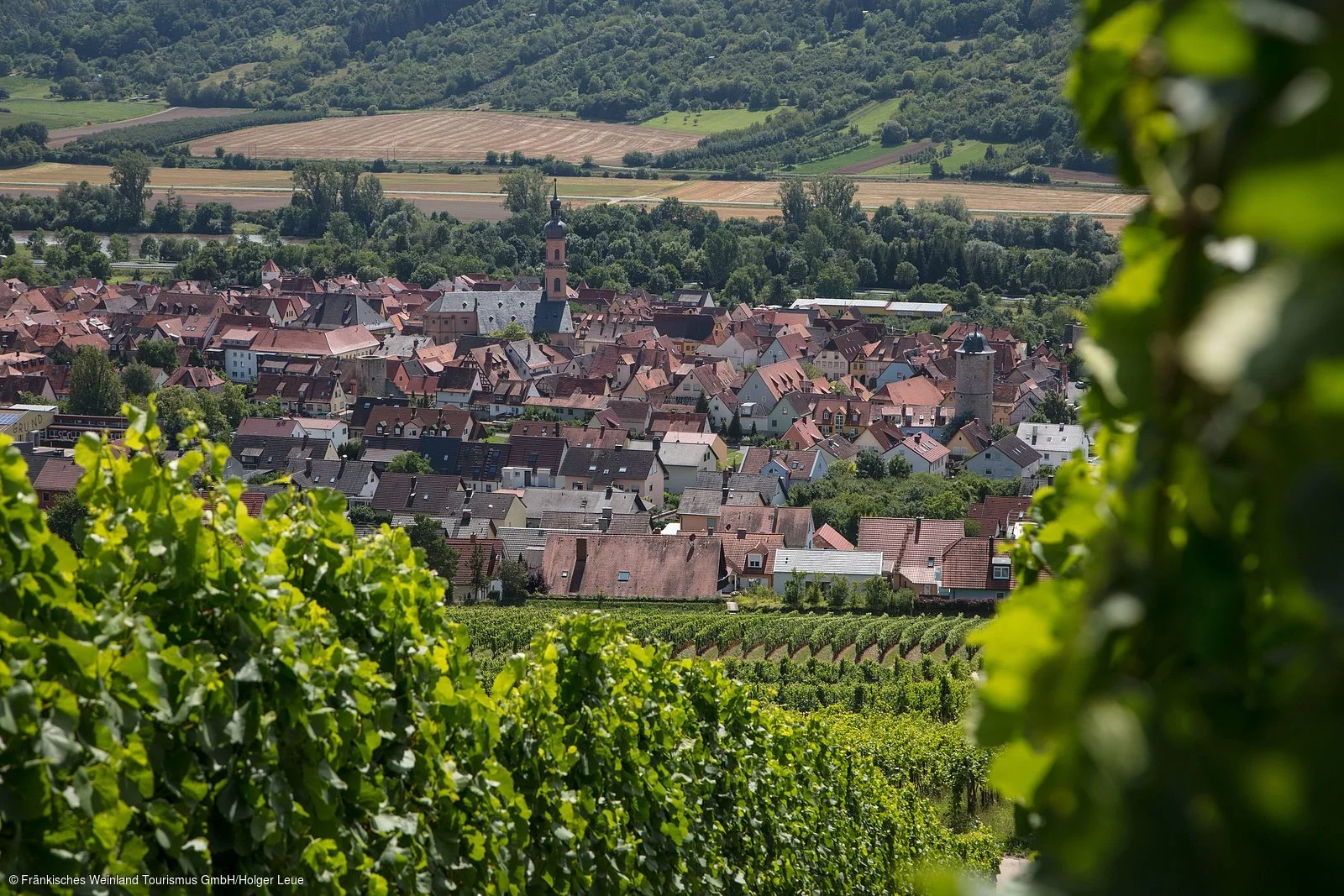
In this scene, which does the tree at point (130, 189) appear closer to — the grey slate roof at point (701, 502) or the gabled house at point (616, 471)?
the gabled house at point (616, 471)

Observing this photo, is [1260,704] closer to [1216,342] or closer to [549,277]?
[1216,342]

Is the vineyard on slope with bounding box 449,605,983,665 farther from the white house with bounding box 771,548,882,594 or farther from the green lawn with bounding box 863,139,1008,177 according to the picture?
the green lawn with bounding box 863,139,1008,177

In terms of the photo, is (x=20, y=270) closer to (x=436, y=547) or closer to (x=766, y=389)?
(x=766, y=389)

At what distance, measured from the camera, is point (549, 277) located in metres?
98.1

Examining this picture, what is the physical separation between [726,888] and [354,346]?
273 feet

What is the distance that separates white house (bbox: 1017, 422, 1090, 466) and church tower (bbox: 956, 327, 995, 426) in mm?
2978

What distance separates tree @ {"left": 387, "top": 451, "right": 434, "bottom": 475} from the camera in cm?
6181

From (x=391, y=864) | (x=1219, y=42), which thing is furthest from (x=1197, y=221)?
(x=391, y=864)

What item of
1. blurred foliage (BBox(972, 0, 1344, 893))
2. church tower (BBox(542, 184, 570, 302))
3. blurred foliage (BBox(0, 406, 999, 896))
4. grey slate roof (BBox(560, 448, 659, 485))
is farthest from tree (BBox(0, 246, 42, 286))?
blurred foliage (BBox(972, 0, 1344, 893))

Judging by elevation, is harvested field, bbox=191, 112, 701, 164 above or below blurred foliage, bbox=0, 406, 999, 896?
above

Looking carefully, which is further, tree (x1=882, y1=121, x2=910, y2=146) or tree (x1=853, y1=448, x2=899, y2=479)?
tree (x1=882, y1=121, x2=910, y2=146)

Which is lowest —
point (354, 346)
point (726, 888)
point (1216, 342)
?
point (354, 346)

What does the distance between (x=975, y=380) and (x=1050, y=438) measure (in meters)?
5.85

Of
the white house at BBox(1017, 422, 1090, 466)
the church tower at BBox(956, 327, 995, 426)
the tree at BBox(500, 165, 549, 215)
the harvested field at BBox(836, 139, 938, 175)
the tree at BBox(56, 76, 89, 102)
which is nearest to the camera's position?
the white house at BBox(1017, 422, 1090, 466)
